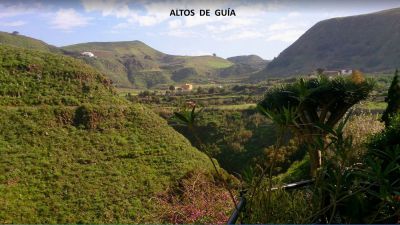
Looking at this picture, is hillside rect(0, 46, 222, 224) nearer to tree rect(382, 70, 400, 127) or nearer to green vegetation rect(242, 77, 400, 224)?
tree rect(382, 70, 400, 127)

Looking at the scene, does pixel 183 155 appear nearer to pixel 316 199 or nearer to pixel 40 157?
pixel 40 157

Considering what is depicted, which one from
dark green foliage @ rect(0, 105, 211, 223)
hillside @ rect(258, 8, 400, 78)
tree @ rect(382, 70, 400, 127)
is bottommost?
dark green foliage @ rect(0, 105, 211, 223)

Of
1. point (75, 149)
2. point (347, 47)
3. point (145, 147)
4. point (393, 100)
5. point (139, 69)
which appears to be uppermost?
point (347, 47)

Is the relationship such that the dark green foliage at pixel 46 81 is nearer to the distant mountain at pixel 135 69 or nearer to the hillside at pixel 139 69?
the distant mountain at pixel 135 69

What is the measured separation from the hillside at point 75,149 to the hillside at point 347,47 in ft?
236

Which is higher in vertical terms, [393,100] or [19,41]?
[19,41]

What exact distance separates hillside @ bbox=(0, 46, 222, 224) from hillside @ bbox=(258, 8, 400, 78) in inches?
2827

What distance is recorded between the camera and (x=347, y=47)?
11725 centimetres

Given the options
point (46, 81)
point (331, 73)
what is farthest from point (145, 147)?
point (331, 73)

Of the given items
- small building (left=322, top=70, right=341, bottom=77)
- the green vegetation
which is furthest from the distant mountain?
the green vegetation

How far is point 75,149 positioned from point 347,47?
103 meters

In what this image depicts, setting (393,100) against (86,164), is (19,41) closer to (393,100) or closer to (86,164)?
(86,164)

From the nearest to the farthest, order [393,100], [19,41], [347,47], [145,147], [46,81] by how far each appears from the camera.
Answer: [393,100] < [145,147] < [46,81] < [347,47] < [19,41]

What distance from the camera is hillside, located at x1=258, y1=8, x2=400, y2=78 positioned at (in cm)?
10150
